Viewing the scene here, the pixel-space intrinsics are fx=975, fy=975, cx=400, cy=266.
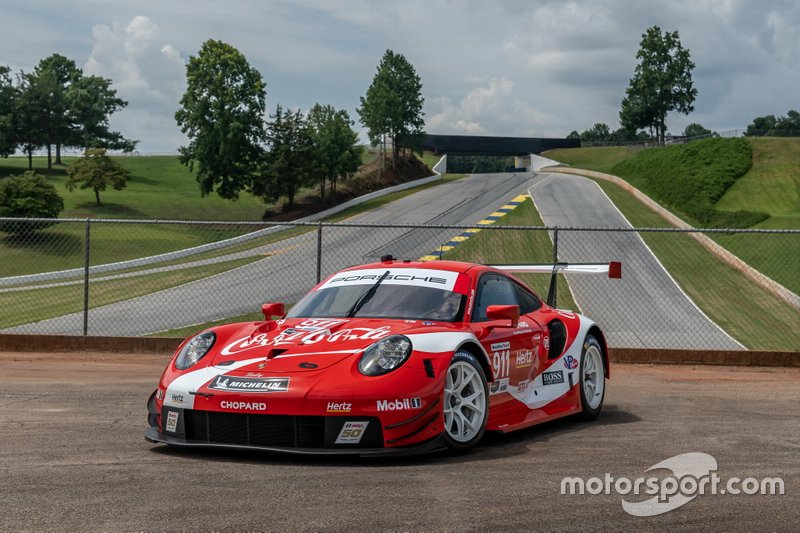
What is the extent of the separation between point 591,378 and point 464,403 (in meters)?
2.47

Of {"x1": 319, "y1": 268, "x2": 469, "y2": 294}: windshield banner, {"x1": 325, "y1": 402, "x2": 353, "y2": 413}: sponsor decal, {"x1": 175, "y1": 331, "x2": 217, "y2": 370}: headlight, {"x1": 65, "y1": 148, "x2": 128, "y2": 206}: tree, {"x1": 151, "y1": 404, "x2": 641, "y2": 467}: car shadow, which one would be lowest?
{"x1": 151, "y1": 404, "x2": 641, "y2": 467}: car shadow

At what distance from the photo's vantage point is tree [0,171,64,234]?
46062mm

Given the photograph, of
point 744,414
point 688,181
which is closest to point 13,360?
point 744,414

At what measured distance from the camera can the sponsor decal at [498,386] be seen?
7.18 m

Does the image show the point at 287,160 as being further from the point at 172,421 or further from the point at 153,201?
the point at 172,421

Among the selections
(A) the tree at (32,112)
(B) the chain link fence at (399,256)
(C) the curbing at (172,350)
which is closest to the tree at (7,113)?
(A) the tree at (32,112)

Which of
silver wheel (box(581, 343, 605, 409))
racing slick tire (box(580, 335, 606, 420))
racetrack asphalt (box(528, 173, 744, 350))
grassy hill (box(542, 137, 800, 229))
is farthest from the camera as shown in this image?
grassy hill (box(542, 137, 800, 229))

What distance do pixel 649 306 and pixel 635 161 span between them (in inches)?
2120

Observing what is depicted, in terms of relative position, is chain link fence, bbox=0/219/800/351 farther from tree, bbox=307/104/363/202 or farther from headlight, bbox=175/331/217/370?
tree, bbox=307/104/363/202

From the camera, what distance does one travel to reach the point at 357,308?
7594 millimetres

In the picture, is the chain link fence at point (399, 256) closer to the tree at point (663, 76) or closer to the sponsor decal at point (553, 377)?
the sponsor decal at point (553, 377)

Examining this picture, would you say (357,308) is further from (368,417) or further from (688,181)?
(688,181)

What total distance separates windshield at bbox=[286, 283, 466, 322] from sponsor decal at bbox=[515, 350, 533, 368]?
2.14ft

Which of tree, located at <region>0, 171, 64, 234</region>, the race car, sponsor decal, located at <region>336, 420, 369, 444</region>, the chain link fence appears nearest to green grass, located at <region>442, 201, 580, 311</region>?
the chain link fence
